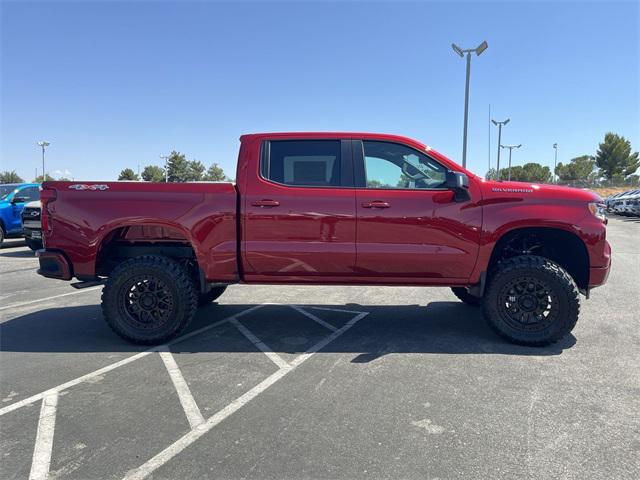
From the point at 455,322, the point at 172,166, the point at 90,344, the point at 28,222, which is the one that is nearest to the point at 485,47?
the point at 455,322

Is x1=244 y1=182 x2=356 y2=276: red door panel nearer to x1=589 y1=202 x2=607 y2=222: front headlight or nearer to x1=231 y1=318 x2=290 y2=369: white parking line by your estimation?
x1=231 y1=318 x2=290 y2=369: white parking line

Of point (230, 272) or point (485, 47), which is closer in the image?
point (230, 272)

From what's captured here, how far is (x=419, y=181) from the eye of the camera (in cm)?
450

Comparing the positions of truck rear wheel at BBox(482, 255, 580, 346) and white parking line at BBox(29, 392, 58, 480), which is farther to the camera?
truck rear wheel at BBox(482, 255, 580, 346)

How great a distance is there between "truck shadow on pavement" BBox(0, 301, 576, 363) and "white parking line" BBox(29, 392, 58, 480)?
1127 mm

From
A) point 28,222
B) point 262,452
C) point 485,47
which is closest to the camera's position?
point 262,452

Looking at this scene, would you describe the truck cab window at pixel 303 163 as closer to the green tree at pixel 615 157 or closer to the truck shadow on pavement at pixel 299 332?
the truck shadow on pavement at pixel 299 332

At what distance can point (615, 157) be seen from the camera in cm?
5728

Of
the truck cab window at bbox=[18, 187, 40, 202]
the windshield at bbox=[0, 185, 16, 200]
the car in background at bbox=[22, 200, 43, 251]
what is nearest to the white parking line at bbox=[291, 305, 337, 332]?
the car in background at bbox=[22, 200, 43, 251]

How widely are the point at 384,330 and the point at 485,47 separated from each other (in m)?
16.9

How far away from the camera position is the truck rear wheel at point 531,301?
4293 millimetres

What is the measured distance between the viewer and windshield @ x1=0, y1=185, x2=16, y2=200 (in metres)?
12.6

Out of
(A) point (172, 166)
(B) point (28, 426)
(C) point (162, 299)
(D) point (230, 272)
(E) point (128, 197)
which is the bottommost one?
(B) point (28, 426)

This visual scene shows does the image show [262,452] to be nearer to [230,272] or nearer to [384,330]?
[230,272]
